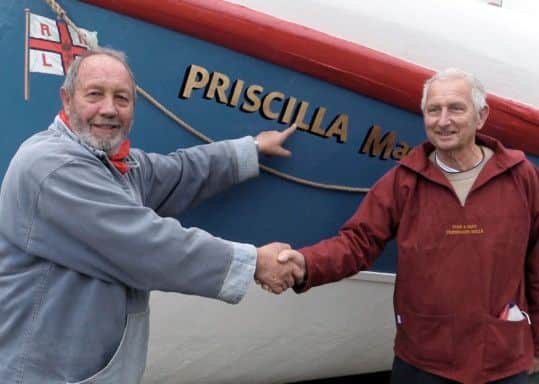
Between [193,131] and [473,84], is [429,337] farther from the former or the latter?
[193,131]

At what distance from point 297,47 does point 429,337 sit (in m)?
1.03

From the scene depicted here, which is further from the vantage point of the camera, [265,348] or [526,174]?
[265,348]

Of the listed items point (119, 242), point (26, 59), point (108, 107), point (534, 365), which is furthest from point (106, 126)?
point (534, 365)

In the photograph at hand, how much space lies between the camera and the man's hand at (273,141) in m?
2.32

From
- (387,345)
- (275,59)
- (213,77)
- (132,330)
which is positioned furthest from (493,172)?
(387,345)

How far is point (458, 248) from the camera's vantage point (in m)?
1.98

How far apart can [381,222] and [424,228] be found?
139mm

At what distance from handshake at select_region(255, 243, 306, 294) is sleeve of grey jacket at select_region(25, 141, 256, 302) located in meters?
0.15

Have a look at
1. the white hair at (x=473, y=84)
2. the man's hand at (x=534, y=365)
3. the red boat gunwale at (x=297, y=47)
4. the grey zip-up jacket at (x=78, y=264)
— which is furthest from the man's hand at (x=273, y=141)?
the man's hand at (x=534, y=365)

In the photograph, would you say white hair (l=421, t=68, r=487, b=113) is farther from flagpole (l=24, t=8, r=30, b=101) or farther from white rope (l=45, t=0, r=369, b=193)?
flagpole (l=24, t=8, r=30, b=101)

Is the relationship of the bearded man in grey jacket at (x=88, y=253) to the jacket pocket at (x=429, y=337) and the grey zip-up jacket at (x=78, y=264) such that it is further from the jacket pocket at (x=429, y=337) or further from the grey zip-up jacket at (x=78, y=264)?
the jacket pocket at (x=429, y=337)

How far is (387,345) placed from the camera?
307 centimetres

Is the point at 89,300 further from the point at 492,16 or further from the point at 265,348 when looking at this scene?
the point at 492,16

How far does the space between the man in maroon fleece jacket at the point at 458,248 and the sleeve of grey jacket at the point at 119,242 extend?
0.32m
